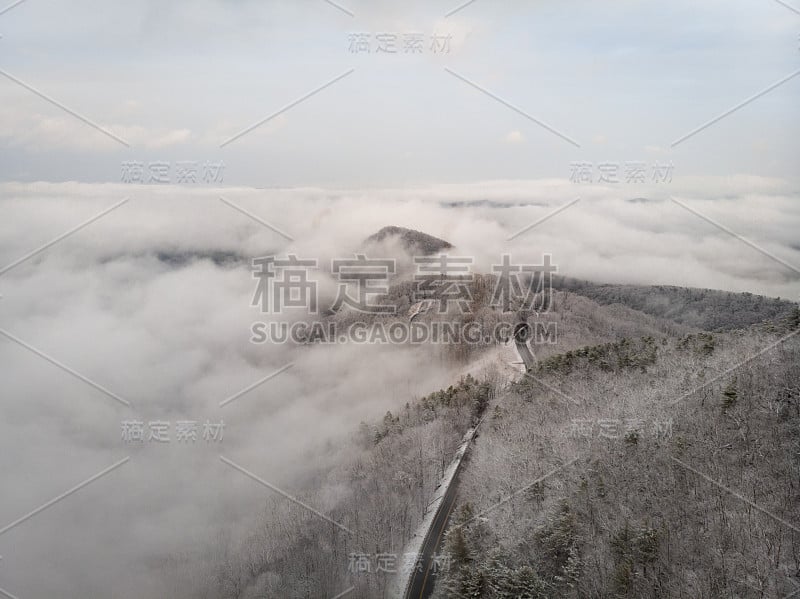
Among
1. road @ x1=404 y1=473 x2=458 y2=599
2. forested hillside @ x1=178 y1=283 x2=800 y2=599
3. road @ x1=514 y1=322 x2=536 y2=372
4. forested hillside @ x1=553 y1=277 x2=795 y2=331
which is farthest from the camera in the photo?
forested hillside @ x1=553 y1=277 x2=795 y2=331

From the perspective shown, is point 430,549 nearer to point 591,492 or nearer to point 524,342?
point 591,492

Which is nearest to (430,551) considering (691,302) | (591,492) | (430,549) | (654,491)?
(430,549)

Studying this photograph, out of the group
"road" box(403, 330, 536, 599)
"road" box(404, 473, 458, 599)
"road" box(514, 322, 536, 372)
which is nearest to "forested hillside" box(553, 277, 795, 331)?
"road" box(514, 322, 536, 372)

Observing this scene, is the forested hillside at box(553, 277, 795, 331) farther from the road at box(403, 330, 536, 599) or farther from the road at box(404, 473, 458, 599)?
the road at box(404, 473, 458, 599)

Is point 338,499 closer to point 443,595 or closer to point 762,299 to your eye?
point 443,595

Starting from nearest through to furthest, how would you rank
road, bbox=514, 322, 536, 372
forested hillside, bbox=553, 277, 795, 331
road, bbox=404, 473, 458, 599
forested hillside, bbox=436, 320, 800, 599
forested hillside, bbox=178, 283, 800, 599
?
forested hillside, bbox=436, 320, 800, 599
forested hillside, bbox=178, 283, 800, 599
road, bbox=404, 473, 458, 599
road, bbox=514, 322, 536, 372
forested hillside, bbox=553, 277, 795, 331

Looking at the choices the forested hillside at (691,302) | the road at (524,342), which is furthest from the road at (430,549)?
the forested hillside at (691,302)

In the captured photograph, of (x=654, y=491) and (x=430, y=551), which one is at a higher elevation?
(x=654, y=491)

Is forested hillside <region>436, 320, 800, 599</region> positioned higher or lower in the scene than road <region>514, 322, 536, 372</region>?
higher

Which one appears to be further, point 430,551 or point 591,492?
point 430,551
